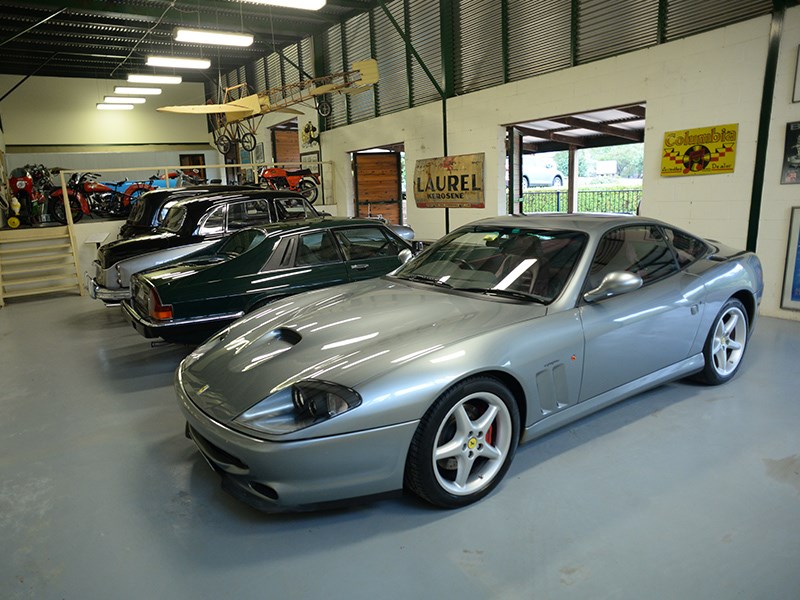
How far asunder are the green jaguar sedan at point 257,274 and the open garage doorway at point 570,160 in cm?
419

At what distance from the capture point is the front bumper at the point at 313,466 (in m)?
2.08

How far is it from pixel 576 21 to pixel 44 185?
46.2ft

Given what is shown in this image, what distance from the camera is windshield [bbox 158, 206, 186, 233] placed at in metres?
6.94

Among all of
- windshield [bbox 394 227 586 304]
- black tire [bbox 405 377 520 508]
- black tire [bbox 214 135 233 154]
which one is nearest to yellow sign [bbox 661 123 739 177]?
windshield [bbox 394 227 586 304]

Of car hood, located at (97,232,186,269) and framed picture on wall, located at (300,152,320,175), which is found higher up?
framed picture on wall, located at (300,152,320,175)

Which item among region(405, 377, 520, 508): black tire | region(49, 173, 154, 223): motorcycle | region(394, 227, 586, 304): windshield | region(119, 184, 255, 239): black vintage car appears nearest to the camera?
region(405, 377, 520, 508): black tire

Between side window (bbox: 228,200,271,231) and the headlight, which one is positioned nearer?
the headlight

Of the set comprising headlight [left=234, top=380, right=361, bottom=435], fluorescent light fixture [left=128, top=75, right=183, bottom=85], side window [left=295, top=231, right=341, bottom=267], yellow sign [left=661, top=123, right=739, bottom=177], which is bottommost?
headlight [left=234, top=380, right=361, bottom=435]

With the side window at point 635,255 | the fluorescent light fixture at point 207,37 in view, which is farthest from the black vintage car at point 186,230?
the side window at point 635,255

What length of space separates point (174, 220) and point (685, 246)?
6.05 metres

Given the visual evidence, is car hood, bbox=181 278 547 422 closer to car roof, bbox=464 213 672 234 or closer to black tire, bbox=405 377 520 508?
black tire, bbox=405 377 520 508

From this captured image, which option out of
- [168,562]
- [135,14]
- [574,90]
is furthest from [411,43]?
[168,562]

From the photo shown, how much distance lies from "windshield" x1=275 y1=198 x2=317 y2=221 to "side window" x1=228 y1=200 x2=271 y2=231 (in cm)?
17

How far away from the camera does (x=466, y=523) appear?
232 centimetres
